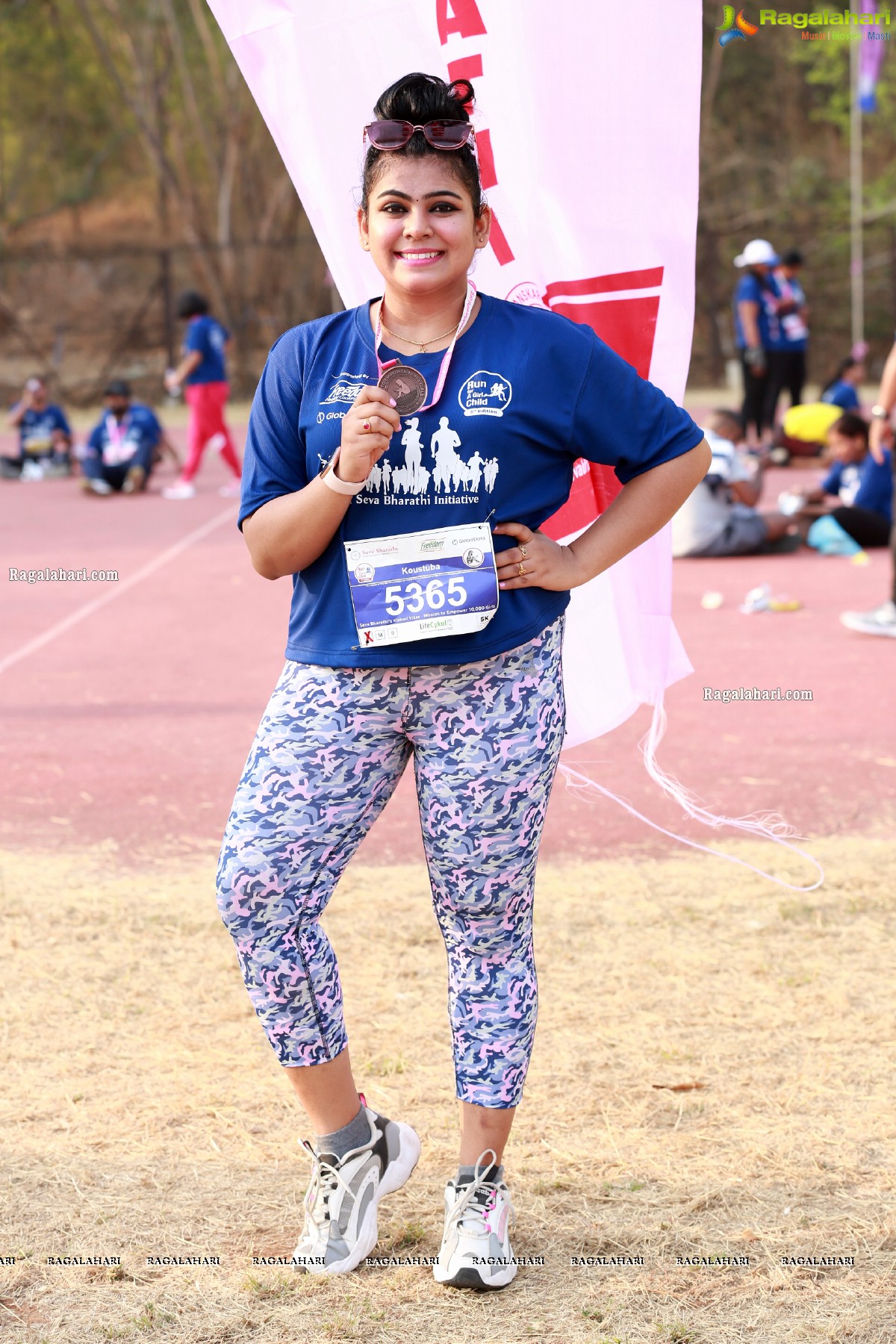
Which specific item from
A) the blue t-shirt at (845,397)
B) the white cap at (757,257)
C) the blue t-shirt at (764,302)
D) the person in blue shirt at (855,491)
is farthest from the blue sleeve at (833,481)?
the blue t-shirt at (764,302)

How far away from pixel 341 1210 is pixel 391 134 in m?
1.96

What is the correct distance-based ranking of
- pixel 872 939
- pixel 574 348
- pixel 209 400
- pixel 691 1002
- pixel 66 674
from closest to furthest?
pixel 574 348 < pixel 691 1002 < pixel 872 939 < pixel 66 674 < pixel 209 400

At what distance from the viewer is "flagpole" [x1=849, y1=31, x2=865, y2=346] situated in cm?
2342

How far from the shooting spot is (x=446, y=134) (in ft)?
8.62

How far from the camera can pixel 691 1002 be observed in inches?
168

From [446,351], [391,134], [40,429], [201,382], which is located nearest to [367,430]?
[446,351]

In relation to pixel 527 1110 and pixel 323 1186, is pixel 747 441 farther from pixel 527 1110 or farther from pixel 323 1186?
pixel 323 1186

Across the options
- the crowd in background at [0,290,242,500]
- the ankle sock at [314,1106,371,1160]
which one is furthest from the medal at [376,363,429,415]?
the crowd in background at [0,290,242,500]

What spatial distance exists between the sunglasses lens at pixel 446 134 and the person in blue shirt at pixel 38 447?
17616 millimetres

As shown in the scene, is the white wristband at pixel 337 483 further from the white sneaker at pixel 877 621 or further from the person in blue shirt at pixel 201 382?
the person in blue shirt at pixel 201 382

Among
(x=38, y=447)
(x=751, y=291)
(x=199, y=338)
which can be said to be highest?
(x=199, y=338)

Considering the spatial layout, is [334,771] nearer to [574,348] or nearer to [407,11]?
[574,348]

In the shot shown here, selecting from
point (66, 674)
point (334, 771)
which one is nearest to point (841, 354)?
point (66, 674)

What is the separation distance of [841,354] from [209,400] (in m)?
19.1
